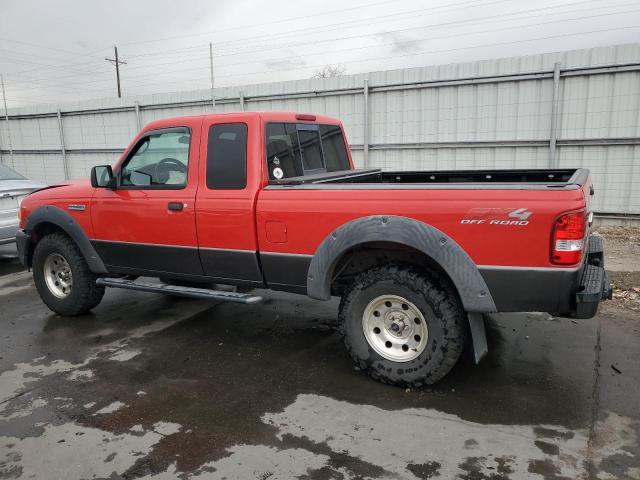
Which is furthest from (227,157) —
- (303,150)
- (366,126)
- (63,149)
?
(63,149)

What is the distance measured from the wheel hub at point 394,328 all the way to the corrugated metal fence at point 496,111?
6807 millimetres

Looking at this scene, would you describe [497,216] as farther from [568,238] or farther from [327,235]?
[327,235]

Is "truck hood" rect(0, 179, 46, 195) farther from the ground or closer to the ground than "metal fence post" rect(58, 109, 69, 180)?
closer to the ground

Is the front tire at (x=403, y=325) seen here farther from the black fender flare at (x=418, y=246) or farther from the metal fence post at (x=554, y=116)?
the metal fence post at (x=554, y=116)

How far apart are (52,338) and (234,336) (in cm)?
180

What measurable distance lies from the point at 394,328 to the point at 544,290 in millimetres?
1076

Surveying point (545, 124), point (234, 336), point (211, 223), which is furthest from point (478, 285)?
→ point (545, 124)

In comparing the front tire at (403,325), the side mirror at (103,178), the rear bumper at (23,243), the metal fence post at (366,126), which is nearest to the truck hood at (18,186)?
the rear bumper at (23,243)

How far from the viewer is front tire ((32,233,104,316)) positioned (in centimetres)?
532

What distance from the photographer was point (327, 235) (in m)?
3.77

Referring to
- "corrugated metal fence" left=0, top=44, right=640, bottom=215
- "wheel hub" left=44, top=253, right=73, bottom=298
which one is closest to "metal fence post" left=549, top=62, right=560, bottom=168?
"corrugated metal fence" left=0, top=44, right=640, bottom=215

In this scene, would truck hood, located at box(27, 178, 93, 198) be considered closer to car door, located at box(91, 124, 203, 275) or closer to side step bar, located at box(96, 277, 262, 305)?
car door, located at box(91, 124, 203, 275)

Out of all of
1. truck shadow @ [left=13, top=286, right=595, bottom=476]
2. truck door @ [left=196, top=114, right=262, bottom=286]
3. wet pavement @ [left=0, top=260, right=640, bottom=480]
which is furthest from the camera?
truck door @ [left=196, top=114, right=262, bottom=286]

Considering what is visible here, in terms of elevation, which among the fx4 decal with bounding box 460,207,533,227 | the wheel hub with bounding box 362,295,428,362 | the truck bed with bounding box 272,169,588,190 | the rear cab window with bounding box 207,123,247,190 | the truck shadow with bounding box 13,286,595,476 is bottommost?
the truck shadow with bounding box 13,286,595,476
